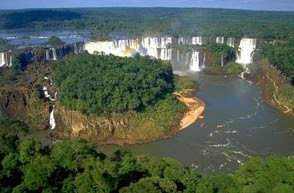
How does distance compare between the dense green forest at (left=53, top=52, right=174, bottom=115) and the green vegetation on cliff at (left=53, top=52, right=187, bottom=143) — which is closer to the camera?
the green vegetation on cliff at (left=53, top=52, right=187, bottom=143)

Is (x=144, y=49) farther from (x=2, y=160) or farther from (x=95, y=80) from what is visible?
(x=2, y=160)

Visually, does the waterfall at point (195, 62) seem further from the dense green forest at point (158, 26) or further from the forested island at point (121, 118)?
→ the dense green forest at point (158, 26)

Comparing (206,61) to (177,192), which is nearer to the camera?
(177,192)

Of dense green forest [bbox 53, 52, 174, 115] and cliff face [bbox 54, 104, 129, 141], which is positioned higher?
dense green forest [bbox 53, 52, 174, 115]

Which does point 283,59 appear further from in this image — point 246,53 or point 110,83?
point 110,83

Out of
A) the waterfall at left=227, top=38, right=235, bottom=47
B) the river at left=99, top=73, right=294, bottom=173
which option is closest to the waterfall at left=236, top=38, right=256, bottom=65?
the waterfall at left=227, top=38, right=235, bottom=47

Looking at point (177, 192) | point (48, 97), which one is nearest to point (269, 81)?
point (48, 97)

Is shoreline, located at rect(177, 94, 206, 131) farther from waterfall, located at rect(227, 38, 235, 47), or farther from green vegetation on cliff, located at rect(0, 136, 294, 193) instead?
waterfall, located at rect(227, 38, 235, 47)

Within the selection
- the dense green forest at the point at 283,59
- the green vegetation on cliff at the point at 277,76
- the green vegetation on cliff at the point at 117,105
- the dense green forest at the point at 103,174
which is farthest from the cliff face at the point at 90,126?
the dense green forest at the point at 283,59

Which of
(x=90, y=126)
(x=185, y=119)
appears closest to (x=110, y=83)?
(x=90, y=126)
